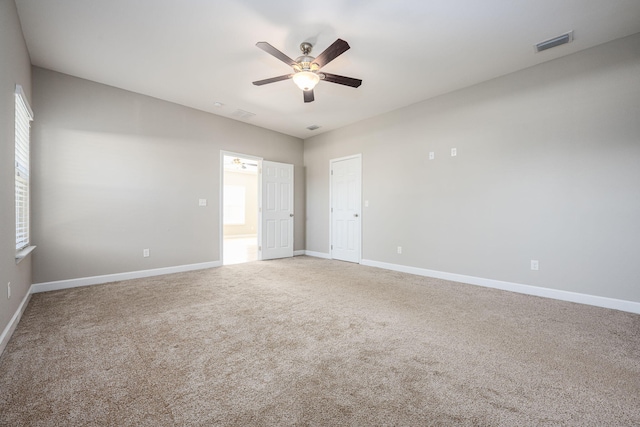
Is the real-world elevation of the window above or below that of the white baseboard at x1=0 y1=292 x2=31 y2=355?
above

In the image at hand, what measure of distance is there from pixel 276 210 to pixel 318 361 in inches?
178

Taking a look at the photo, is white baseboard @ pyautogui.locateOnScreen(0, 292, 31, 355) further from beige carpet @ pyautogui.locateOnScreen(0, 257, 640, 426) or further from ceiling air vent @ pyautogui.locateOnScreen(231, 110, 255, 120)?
ceiling air vent @ pyautogui.locateOnScreen(231, 110, 255, 120)

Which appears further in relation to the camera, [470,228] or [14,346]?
[470,228]

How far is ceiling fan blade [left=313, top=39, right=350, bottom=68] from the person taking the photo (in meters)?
2.45

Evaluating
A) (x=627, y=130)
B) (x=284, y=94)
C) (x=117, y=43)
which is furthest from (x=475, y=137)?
(x=117, y=43)

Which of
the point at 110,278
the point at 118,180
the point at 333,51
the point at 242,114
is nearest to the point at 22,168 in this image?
the point at 118,180

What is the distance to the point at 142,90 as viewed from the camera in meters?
4.18

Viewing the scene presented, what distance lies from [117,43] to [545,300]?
5.83 meters

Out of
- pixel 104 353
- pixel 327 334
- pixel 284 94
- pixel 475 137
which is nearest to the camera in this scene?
pixel 104 353

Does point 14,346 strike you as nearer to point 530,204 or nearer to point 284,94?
point 284,94

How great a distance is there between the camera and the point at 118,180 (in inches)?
161

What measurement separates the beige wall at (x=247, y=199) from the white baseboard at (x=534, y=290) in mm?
7390

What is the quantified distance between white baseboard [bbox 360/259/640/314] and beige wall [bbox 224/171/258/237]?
7390 mm

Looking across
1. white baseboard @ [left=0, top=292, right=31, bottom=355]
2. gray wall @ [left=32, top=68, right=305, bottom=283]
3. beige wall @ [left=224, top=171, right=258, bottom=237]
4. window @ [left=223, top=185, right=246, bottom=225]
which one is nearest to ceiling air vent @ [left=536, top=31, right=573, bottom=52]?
gray wall @ [left=32, top=68, right=305, bottom=283]
